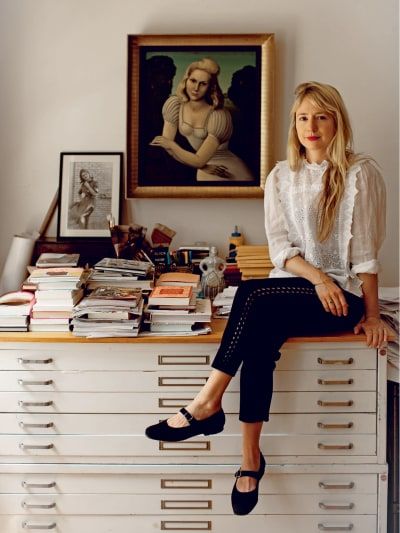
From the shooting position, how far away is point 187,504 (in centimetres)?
239

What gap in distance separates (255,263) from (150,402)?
0.71 metres

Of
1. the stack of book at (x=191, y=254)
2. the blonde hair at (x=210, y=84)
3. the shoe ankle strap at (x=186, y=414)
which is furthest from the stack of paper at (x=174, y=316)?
the blonde hair at (x=210, y=84)

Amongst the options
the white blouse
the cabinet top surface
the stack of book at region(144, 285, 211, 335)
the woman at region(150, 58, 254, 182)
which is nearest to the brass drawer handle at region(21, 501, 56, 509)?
the cabinet top surface

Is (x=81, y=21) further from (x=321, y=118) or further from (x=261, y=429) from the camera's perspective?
(x=261, y=429)

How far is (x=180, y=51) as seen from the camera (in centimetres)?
286

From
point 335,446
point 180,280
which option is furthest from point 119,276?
point 335,446

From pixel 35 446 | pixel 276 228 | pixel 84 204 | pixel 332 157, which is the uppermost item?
pixel 332 157

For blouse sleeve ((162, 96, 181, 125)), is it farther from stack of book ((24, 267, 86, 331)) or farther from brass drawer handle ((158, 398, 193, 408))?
brass drawer handle ((158, 398, 193, 408))

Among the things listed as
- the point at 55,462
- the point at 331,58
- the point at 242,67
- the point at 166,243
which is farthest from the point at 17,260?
the point at 331,58

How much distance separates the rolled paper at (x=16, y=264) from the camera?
2795 mm

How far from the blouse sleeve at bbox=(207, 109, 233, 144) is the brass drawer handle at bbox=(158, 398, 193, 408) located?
1.14 metres

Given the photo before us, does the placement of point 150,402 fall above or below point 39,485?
above

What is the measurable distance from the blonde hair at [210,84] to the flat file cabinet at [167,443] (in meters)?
1.09

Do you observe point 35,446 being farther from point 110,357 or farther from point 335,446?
point 335,446
